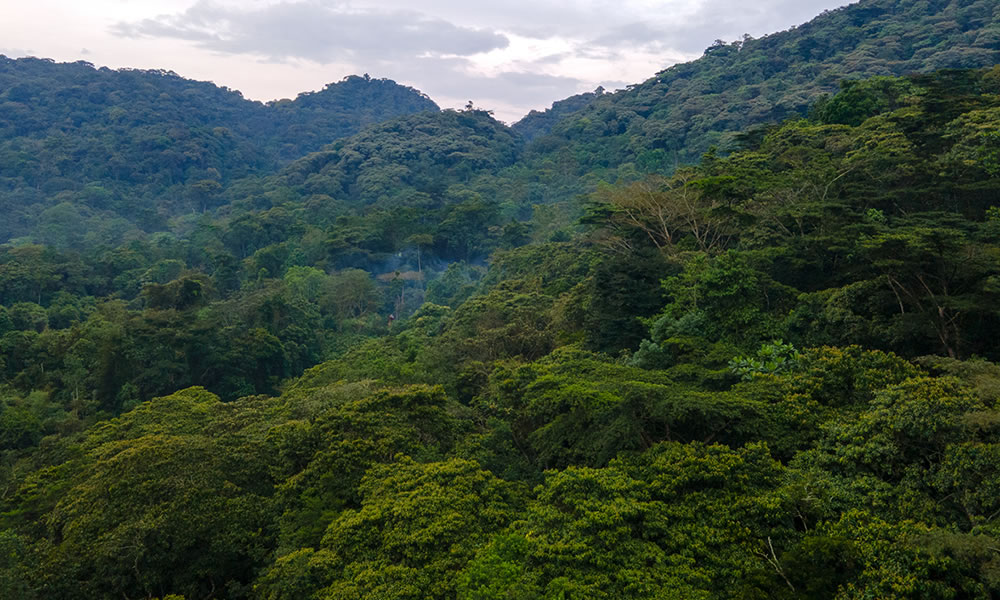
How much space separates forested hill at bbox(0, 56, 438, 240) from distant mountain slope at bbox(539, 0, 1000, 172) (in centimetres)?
4552

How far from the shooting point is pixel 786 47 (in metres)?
57.2

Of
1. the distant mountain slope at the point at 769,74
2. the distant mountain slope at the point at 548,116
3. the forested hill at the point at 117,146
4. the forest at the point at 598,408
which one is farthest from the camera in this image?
the distant mountain slope at the point at 548,116

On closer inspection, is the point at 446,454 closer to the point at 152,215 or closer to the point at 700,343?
the point at 700,343

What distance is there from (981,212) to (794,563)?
13.0 m

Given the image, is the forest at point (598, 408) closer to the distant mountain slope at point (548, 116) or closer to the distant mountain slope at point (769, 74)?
the distant mountain slope at point (769, 74)

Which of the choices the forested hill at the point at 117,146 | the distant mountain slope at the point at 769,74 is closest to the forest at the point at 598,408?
the distant mountain slope at the point at 769,74

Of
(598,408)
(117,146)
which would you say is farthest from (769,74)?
(117,146)

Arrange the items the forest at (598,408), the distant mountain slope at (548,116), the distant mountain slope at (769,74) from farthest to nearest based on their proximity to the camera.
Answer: the distant mountain slope at (548,116) → the distant mountain slope at (769,74) → the forest at (598,408)

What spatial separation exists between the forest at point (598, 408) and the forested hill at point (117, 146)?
31535 mm

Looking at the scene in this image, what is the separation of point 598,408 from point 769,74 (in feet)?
189

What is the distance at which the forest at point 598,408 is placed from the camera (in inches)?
259

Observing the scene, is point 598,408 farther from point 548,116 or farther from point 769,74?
point 548,116

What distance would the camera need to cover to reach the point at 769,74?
55812mm

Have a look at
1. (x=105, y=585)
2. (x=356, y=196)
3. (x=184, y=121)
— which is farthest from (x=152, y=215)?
(x=105, y=585)
